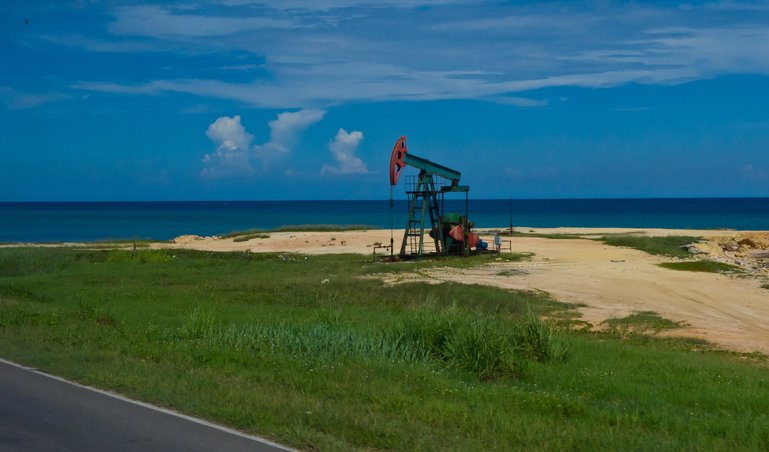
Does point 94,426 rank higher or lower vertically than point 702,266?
higher

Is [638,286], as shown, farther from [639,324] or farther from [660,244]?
[660,244]

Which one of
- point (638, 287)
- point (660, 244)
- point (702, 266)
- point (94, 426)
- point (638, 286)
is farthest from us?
point (660, 244)

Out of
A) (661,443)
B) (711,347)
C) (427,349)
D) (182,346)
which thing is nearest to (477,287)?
(711,347)

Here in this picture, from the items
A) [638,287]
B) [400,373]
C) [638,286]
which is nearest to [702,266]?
[638,286]

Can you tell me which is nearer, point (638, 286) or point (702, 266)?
point (638, 286)

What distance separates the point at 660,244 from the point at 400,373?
4066cm

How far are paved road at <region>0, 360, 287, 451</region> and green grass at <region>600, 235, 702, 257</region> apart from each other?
120 ft

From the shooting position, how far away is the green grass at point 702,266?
108 feet

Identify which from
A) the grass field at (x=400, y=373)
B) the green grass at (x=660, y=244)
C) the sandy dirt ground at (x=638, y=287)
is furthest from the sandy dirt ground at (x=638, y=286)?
the grass field at (x=400, y=373)

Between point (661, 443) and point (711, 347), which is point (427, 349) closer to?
point (661, 443)

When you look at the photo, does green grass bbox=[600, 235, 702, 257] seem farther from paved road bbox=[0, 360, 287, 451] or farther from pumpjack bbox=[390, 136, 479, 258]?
paved road bbox=[0, 360, 287, 451]

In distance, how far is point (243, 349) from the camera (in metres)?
12.4

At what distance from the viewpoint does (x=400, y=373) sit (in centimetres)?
1079

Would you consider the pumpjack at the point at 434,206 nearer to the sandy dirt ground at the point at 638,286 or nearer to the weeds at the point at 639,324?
the sandy dirt ground at the point at 638,286
